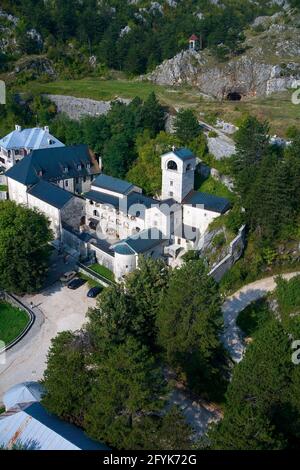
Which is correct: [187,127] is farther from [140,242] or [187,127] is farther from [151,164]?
[140,242]

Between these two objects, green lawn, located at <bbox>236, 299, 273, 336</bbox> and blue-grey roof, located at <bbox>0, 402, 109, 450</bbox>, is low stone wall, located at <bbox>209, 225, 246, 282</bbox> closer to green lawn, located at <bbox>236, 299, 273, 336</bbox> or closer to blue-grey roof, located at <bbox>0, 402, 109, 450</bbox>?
green lawn, located at <bbox>236, 299, 273, 336</bbox>

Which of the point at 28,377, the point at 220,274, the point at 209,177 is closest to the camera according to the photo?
the point at 28,377

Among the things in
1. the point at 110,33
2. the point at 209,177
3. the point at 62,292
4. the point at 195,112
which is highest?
the point at 110,33

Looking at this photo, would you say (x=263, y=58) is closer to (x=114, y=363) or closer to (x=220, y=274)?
(x=220, y=274)

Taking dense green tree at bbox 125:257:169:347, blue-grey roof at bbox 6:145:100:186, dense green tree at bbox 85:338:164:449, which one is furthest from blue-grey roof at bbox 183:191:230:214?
dense green tree at bbox 85:338:164:449

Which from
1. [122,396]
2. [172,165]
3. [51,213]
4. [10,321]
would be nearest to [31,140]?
[51,213]

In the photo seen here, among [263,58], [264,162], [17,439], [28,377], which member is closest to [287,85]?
[263,58]
